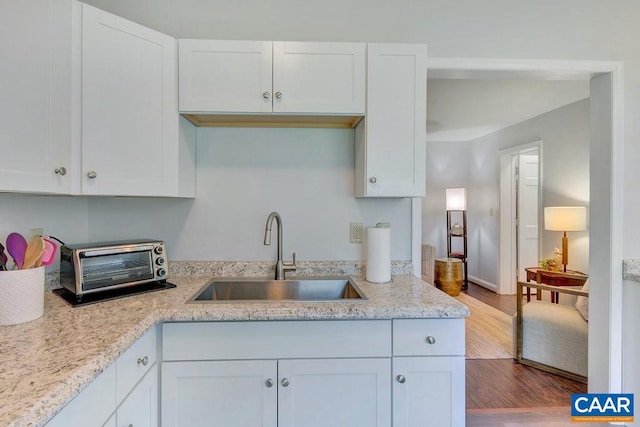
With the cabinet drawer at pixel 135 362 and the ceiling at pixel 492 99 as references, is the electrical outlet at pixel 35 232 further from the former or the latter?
the ceiling at pixel 492 99

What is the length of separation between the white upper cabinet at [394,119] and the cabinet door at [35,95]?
1262mm

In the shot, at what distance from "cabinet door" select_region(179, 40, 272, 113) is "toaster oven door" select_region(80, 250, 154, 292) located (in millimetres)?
744

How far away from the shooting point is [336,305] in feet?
4.21

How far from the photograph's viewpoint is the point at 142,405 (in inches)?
44.6

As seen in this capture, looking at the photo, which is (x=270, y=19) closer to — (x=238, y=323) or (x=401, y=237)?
(x=401, y=237)

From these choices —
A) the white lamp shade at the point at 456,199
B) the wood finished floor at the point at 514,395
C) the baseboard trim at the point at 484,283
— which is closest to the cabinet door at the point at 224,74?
the wood finished floor at the point at 514,395

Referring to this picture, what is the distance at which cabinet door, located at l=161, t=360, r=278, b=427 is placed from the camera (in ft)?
4.12

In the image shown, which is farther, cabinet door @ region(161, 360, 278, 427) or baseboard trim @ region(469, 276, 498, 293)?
baseboard trim @ region(469, 276, 498, 293)

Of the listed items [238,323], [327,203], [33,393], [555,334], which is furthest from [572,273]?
[33,393]

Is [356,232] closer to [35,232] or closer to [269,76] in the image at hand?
[269,76]

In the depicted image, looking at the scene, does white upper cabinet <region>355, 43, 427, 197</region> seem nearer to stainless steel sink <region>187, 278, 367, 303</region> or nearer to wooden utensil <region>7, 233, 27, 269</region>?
→ stainless steel sink <region>187, 278, 367, 303</region>

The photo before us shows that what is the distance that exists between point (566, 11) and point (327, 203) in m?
1.81

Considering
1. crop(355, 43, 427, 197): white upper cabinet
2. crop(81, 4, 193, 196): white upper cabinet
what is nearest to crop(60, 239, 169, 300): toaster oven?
crop(81, 4, 193, 196): white upper cabinet

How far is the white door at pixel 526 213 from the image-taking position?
445 centimetres
